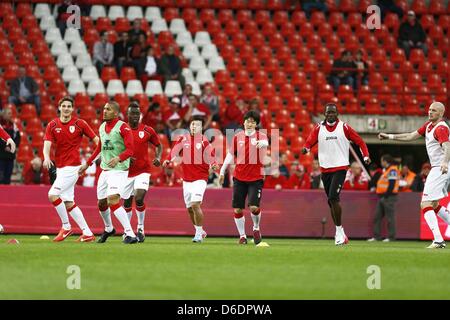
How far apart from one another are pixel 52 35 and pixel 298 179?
967cm

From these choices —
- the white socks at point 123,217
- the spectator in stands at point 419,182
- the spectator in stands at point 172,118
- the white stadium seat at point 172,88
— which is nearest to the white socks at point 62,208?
the white socks at point 123,217

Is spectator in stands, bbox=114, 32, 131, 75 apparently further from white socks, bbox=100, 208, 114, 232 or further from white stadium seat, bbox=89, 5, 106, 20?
white socks, bbox=100, 208, 114, 232

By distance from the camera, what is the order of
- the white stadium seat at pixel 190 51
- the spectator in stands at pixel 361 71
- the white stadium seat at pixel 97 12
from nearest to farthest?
the spectator in stands at pixel 361 71, the white stadium seat at pixel 190 51, the white stadium seat at pixel 97 12

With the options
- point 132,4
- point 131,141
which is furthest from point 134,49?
point 131,141

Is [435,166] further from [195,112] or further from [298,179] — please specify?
Result: [195,112]

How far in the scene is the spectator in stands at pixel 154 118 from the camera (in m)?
25.4

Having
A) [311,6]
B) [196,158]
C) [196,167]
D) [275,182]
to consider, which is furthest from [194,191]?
[311,6]

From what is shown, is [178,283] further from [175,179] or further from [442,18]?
[442,18]

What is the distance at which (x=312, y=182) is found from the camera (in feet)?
78.0

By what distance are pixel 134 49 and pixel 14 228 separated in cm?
810

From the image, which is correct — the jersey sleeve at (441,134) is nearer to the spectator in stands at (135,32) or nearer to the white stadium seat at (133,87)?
the white stadium seat at (133,87)

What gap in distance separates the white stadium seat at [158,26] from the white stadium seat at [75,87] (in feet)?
A: 12.2

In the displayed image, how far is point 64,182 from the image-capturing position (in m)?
16.5

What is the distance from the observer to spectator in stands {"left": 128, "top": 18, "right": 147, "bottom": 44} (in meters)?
27.7
